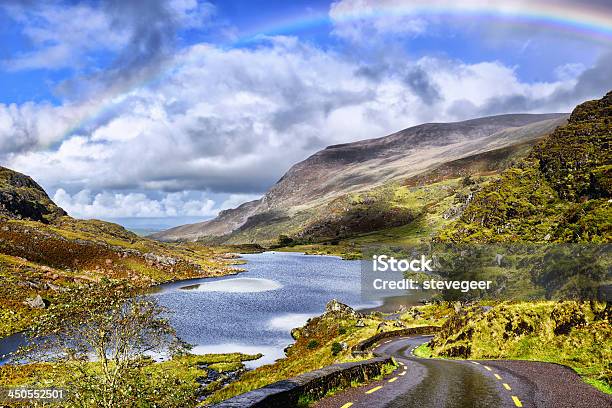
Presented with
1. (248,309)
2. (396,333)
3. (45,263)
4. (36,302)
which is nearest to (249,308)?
(248,309)

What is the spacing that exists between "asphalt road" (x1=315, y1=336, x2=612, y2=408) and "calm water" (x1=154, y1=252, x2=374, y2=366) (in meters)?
44.4

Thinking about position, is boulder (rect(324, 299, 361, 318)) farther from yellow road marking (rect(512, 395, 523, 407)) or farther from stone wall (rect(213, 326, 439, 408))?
yellow road marking (rect(512, 395, 523, 407))

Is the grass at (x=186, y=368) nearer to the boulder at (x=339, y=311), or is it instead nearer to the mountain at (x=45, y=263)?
the mountain at (x=45, y=263)

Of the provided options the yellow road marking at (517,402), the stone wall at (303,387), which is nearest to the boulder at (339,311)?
the stone wall at (303,387)

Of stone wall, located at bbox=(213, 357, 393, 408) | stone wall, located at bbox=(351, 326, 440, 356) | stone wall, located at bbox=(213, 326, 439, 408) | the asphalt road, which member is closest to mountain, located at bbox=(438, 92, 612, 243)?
stone wall, located at bbox=(351, 326, 440, 356)

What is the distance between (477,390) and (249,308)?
3731 inches

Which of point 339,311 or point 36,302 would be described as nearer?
point 339,311

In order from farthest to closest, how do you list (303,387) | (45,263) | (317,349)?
1. (45,263)
2. (317,349)
3. (303,387)

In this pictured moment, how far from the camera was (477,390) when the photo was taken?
744 inches

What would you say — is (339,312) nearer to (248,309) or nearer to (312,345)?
(312,345)

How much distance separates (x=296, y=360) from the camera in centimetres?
5688

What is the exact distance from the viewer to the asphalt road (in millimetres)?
16172

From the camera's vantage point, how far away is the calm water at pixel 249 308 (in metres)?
75.4

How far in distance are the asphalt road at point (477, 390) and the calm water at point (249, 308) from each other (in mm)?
44351
